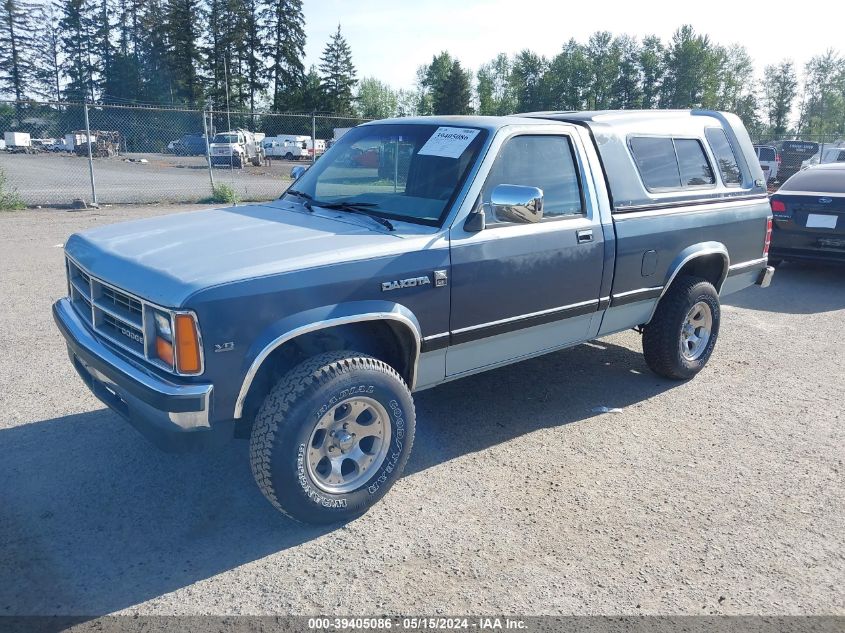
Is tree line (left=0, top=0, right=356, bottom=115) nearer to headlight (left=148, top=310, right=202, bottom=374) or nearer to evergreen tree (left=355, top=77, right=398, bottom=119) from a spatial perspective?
evergreen tree (left=355, top=77, right=398, bottom=119)

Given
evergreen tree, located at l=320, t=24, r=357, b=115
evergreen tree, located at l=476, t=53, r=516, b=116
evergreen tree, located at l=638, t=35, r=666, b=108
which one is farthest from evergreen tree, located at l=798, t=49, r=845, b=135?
evergreen tree, located at l=320, t=24, r=357, b=115

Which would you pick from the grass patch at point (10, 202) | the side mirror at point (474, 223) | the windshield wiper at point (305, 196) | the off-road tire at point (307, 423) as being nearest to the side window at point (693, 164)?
the side mirror at point (474, 223)

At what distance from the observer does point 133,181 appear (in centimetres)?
2339

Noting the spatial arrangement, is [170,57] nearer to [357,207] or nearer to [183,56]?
[183,56]

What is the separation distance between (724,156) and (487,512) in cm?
383

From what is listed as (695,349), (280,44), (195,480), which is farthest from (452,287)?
(280,44)

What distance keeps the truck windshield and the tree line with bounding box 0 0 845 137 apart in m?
58.8

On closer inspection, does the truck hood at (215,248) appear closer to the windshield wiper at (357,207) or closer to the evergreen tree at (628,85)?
the windshield wiper at (357,207)

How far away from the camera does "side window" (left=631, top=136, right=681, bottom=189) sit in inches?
195

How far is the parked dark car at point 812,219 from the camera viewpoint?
29.2 ft

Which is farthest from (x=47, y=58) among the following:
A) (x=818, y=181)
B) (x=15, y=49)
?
(x=818, y=181)

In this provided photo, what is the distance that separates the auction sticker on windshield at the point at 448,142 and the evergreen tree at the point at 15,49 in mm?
76744

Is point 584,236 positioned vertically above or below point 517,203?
below

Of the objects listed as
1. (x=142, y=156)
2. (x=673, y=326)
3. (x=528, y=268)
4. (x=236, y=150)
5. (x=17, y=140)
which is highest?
(x=17, y=140)
